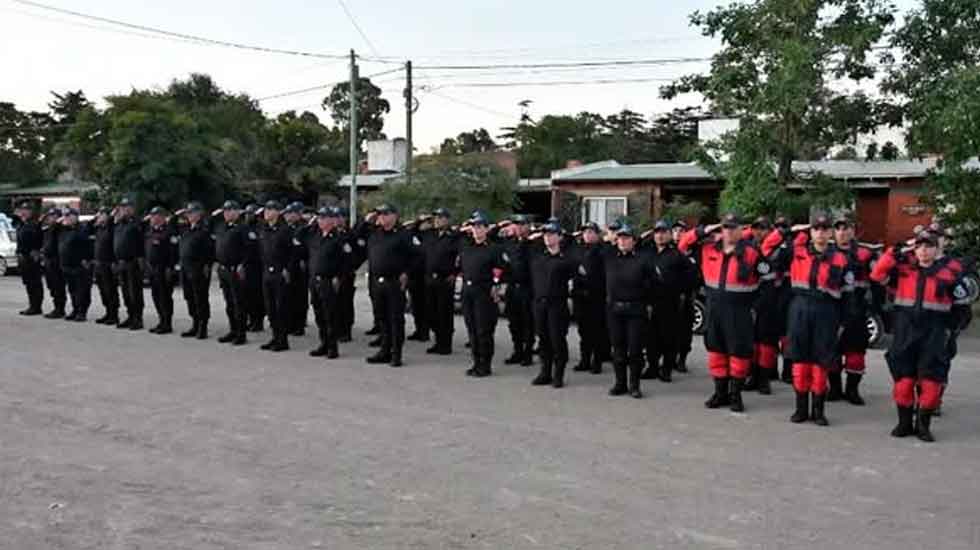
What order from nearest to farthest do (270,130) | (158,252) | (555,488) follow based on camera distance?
(555,488)
(158,252)
(270,130)

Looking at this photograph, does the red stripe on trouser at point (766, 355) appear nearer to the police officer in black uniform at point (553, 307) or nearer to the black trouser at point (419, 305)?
the police officer in black uniform at point (553, 307)

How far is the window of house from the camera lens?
27547 millimetres

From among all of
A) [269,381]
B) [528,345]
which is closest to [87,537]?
[269,381]

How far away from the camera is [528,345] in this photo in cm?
1129

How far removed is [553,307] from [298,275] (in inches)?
164

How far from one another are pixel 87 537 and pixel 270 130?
118 feet

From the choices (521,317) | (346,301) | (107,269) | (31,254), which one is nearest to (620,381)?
(521,317)

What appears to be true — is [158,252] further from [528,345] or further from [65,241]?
[528,345]

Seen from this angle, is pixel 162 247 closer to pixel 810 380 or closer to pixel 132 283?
pixel 132 283

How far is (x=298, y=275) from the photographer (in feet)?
41.5

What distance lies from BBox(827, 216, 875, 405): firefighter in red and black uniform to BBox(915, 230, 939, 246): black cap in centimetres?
57

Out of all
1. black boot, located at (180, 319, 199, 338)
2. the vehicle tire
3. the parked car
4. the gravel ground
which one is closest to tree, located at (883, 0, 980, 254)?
the vehicle tire

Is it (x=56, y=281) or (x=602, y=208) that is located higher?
(x=602, y=208)

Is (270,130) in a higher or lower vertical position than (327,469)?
higher
